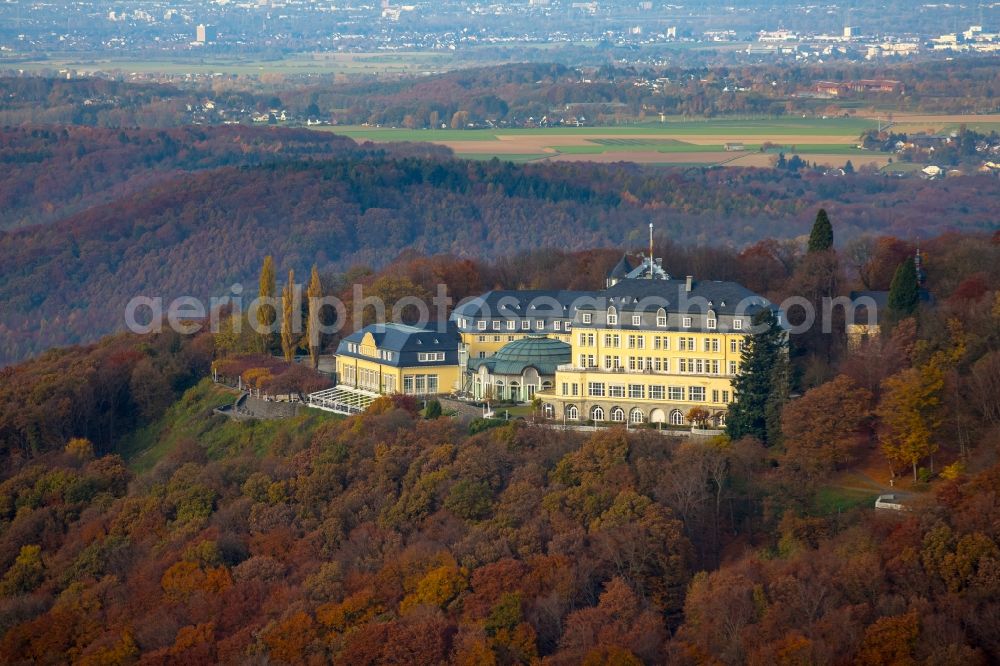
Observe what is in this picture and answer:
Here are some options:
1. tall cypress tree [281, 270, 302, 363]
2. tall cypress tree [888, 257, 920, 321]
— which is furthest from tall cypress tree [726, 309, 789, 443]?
tall cypress tree [281, 270, 302, 363]

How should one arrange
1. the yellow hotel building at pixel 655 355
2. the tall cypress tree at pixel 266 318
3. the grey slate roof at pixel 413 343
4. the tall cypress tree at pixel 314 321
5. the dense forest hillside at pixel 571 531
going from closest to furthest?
1. the dense forest hillside at pixel 571 531
2. the yellow hotel building at pixel 655 355
3. the grey slate roof at pixel 413 343
4. the tall cypress tree at pixel 314 321
5. the tall cypress tree at pixel 266 318

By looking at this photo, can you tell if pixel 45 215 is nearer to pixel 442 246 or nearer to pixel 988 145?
pixel 442 246

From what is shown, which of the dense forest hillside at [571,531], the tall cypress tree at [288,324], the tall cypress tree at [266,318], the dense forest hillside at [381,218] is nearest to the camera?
the dense forest hillside at [571,531]

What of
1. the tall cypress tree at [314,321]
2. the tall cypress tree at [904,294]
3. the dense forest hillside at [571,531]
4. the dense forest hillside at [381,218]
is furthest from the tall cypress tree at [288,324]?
the dense forest hillside at [381,218]

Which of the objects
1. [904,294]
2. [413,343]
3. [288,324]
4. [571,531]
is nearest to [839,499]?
[571,531]

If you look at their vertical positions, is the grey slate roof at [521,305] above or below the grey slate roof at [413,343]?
above

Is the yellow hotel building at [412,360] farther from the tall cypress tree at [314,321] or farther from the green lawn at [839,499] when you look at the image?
the green lawn at [839,499]

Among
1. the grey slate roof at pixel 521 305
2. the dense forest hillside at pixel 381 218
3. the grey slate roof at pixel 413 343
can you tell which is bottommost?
the dense forest hillside at pixel 381 218

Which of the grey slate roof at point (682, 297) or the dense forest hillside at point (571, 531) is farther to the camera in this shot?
the grey slate roof at point (682, 297)
